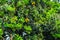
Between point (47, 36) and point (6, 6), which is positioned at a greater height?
point (6, 6)

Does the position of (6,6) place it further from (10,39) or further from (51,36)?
(51,36)

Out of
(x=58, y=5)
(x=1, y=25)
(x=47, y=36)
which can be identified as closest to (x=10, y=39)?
(x=1, y=25)

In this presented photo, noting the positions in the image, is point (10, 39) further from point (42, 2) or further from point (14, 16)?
point (42, 2)

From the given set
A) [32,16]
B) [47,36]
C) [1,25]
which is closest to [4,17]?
→ [1,25]

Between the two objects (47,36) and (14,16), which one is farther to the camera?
(47,36)

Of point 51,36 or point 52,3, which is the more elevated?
point 52,3

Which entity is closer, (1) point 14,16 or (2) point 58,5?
(1) point 14,16
